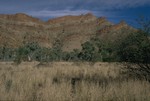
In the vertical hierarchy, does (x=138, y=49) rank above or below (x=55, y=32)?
above

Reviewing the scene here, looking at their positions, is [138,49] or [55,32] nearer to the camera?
[138,49]

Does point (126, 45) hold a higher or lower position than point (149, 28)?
lower

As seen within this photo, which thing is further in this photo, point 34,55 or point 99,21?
point 99,21

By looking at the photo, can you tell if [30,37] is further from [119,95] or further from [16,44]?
[119,95]

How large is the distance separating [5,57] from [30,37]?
188 ft

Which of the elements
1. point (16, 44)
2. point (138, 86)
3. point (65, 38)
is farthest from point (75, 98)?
point (65, 38)

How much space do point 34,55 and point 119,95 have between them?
62.4 meters

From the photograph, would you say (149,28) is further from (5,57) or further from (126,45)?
(5,57)

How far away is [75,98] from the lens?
6875 millimetres

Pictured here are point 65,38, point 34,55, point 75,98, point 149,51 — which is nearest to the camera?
point 75,98

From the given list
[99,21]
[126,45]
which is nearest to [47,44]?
[99,21]

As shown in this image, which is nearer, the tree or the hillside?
the tree

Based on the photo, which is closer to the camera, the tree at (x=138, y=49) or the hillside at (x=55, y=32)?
the tree at (x=138, y=49)

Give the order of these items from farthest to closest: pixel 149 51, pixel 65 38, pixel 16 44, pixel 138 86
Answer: pixel 65 38
pixel 16 44
pixel 149 51
pixel 138 86
